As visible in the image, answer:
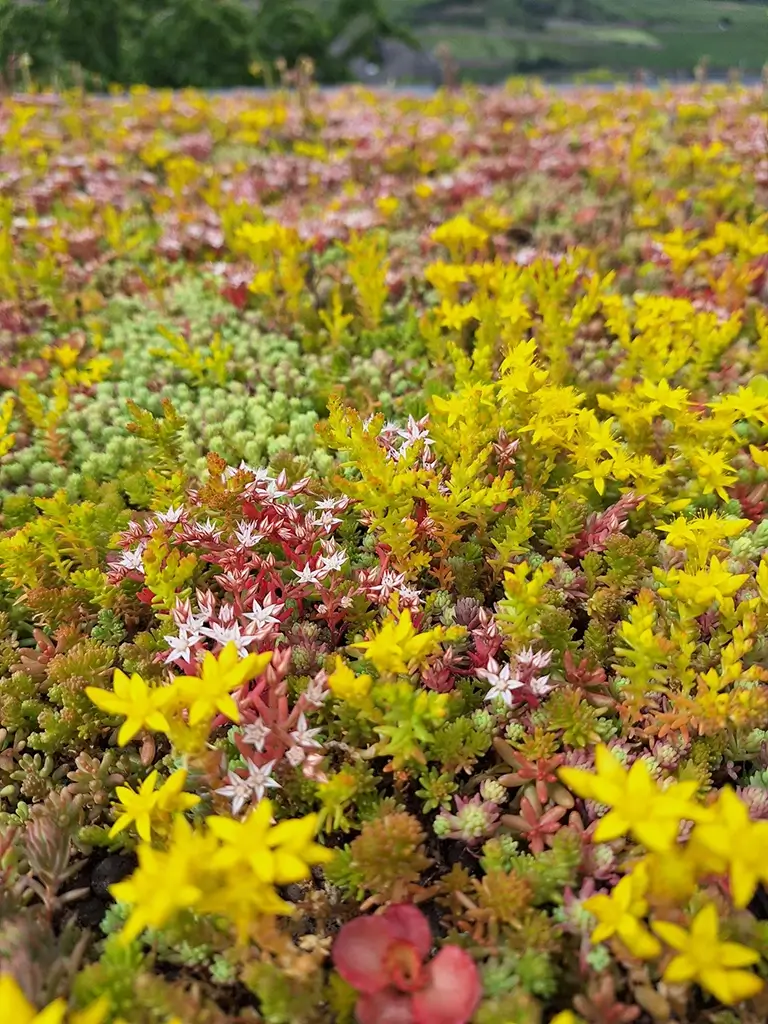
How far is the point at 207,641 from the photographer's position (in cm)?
208

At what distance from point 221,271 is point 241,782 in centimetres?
282

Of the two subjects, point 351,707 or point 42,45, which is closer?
point 351,707

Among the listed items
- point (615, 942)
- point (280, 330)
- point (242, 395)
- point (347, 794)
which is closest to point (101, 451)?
point (242, 395)

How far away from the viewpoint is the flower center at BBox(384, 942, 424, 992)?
54.6 inches

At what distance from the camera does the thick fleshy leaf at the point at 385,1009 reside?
4.47ft

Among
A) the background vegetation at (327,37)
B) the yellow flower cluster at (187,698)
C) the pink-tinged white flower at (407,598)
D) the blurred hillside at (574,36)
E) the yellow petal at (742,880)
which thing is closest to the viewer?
the yellow petal at (742,880)

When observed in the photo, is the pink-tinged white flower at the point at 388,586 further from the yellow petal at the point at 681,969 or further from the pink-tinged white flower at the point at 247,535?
the yellow petal at the point at 681,969

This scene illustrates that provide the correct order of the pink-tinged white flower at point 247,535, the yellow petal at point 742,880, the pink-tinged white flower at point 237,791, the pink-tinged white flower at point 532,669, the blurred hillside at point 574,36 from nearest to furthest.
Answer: the yellow petal at point 742,880
the pink-tinged white flower at point 237,791
the pink-tinged white flower at point 532,669
the pink-tinged white flower at point 247,535
the blurred hillside at point 574,36

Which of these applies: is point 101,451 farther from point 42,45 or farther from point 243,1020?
point 42,45

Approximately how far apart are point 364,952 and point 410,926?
0.10 meters

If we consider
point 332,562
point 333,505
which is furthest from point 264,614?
point 333,505

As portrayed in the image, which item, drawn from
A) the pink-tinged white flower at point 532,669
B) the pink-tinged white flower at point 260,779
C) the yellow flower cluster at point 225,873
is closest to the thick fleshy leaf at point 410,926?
the yellow flower cluster at point 225,873

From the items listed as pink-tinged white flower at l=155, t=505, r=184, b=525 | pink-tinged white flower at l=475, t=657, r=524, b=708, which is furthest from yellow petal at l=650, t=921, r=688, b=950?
pink-tinged white flower at l=155, t=505, r=184, b=525

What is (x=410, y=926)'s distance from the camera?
4.76ft
